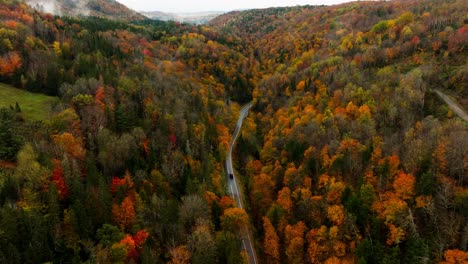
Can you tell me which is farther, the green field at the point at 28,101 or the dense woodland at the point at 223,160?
the green field at the point at 28,101

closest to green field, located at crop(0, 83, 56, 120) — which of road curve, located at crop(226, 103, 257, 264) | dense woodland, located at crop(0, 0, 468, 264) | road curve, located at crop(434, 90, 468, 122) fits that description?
dense woodland, located at crop(0, 0, 468, 264)

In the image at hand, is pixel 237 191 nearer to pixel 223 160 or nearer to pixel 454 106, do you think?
pixel 223 160

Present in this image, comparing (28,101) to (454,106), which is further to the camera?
(28,101)

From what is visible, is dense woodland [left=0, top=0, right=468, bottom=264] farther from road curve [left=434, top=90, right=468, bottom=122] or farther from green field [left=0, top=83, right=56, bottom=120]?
green field [left=0, top=83, right=56, bottom=120]

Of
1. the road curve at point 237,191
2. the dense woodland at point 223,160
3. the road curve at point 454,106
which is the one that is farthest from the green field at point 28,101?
the road curve at point 454,106

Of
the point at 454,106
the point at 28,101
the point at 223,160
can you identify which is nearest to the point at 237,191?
the point at 223,160

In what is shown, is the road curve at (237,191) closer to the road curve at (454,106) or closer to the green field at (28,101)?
the green field at (28,101)
